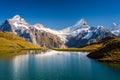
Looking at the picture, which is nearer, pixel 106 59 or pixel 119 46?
pixel 106 59

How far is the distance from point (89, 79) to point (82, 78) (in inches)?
122

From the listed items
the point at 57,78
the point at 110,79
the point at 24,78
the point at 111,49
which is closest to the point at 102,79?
the point at 110,79

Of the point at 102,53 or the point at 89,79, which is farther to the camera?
the point at 102,53

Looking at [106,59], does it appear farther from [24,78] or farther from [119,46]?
[24,78]

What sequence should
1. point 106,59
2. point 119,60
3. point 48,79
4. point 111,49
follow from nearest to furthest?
point 48,79 < point 119,60 < point 106,59 < point 111,49

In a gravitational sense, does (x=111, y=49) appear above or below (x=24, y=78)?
above

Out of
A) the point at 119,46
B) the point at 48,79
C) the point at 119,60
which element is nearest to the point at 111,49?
the point at 119,46

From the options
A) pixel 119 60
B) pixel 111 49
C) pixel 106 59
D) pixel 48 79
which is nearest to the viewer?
pixel 48 79

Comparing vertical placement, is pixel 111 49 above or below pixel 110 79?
above

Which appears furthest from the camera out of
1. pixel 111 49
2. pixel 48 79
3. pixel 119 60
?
pixel 111 49

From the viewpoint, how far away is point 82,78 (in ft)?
295

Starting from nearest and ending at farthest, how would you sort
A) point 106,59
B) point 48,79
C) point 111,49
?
1. point 48,79
2. point 106,59
3. point 111,49

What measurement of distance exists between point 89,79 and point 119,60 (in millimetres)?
60990

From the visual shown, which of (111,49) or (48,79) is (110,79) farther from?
(111,49)
